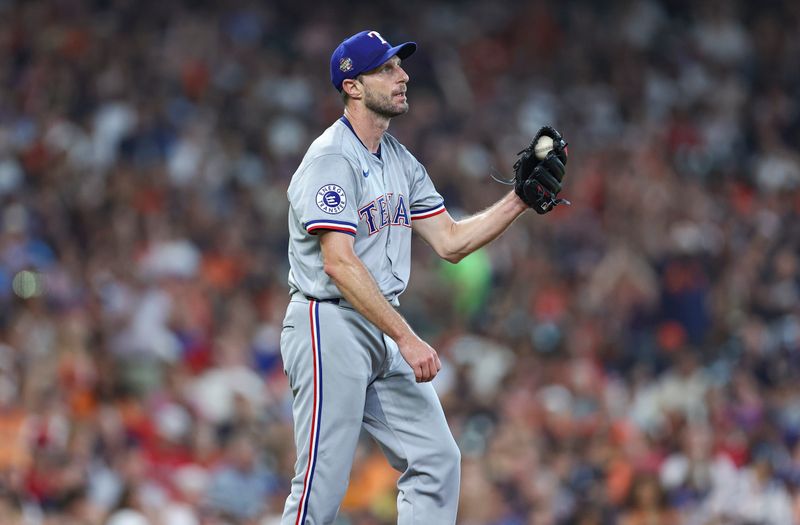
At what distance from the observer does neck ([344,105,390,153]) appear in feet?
16.0

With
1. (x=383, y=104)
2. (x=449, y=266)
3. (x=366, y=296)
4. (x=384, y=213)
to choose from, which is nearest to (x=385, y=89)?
(x=383, y=104)

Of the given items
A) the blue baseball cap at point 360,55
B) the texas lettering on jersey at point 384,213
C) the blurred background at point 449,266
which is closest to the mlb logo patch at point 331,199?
the texas lettering on jersey at point 384,213

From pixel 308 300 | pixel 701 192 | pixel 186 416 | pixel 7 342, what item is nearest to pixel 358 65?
pixel 308 300

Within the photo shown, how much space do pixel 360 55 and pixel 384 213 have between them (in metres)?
0.59

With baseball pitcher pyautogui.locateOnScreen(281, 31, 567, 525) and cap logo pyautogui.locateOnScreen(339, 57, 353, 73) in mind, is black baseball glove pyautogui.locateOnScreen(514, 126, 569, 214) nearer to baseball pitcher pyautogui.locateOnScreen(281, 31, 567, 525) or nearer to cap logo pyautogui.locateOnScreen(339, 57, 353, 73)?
baseball pitcher pyautogui.locateOnScreen(281, 31, 567, 525)

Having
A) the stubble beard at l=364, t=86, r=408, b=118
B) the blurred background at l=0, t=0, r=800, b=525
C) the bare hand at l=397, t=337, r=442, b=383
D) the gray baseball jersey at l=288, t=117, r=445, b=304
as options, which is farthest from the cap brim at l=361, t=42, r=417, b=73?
the blurred background at l=0, t=0, r=800, b=525

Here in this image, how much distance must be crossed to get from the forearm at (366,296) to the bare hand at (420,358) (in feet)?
0.11

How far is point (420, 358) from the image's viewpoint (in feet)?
14.6

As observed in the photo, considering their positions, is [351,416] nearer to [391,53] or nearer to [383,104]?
[383,104]

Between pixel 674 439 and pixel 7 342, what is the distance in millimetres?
5168

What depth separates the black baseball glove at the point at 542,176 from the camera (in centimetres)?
495

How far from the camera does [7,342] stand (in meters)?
10.1

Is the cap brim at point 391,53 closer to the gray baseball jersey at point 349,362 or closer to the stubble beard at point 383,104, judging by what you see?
the stubble beard at point 383,104

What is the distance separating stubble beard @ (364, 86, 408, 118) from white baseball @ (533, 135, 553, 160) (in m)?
0.55
